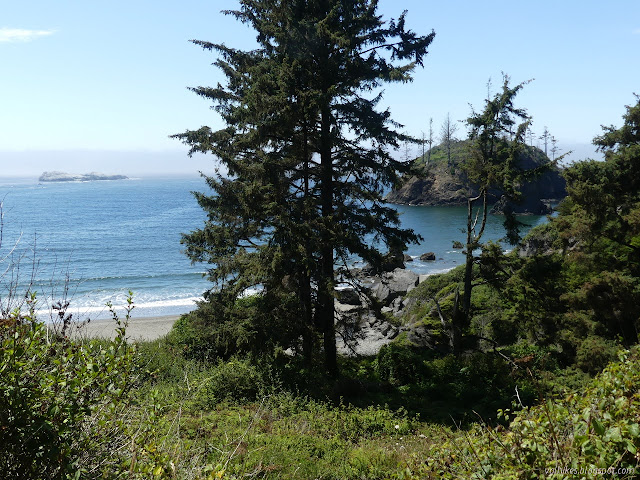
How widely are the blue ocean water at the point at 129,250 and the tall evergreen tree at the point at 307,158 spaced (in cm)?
333

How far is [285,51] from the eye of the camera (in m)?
14.0

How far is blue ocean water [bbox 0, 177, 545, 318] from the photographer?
3491 cm

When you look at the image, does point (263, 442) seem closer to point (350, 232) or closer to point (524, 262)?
point (350, 232)

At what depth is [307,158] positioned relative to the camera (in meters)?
15.3

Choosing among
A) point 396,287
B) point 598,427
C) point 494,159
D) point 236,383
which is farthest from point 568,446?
point 396,287

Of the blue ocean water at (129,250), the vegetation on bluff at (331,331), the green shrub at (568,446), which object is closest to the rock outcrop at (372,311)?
the vegetation on bluff at (331,331)

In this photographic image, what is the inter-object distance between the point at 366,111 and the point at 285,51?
2.95 metres

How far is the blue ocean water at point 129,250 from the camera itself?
34.9 metres

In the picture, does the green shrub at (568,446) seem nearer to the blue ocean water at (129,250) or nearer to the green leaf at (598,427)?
the green leaf at (598,427)

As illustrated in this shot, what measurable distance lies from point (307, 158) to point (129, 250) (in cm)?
4130

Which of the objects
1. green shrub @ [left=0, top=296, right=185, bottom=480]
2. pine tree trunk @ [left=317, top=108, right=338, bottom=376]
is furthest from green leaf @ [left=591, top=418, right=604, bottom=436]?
pine tree trunk @ [left=317, top=108, right=338, bottom=376]

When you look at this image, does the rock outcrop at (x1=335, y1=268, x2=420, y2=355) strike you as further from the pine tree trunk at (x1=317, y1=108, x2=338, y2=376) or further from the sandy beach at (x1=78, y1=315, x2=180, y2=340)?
the sandy beach at (x1=78, y1=315, x2=180, y2=340)

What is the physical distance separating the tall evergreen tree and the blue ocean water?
3.33 m

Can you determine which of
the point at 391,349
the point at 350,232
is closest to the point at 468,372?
the point at 391,349
